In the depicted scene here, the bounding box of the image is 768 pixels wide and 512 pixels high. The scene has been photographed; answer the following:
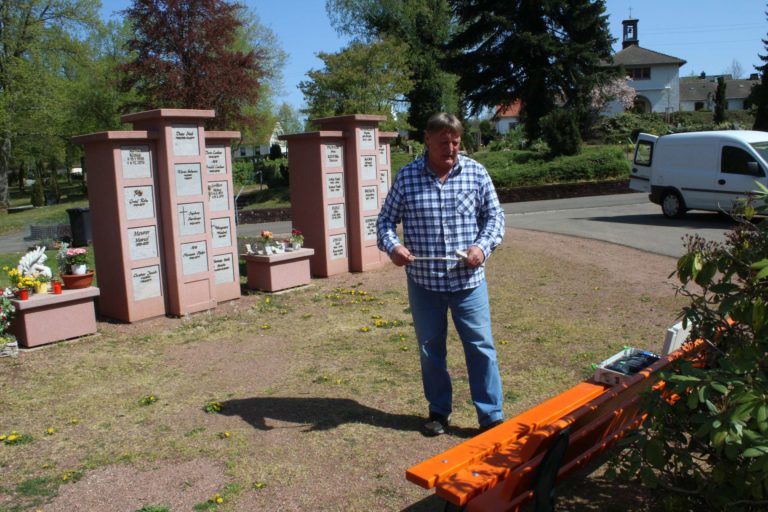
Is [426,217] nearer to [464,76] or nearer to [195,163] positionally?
[195,163]

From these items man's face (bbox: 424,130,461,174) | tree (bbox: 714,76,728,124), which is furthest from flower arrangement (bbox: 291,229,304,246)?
tree (bbox: 714,76,728,124)

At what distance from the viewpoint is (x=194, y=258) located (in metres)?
7.93

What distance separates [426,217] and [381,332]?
307cm

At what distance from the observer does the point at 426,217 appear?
13.0 ft

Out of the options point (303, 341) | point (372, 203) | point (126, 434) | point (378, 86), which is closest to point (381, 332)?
point (303, 341)

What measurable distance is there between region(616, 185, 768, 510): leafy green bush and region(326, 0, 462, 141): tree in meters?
37.8

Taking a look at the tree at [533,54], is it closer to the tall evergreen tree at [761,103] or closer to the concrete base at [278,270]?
the tall evergreen tree at [761,103]

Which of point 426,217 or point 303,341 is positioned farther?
point 303,341

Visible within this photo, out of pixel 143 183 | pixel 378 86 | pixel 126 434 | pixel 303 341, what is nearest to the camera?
pixel 126 434

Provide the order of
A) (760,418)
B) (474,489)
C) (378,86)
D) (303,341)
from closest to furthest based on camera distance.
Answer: (760,418)
(474,489)
(303,341)
(378,86)

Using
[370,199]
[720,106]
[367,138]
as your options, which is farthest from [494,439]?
[720,106]

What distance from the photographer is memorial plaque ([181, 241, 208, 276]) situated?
25.7 feet

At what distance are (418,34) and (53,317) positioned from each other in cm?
3981

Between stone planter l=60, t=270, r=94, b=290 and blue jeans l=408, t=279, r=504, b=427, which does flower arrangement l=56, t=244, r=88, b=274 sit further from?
blue jeans l=408, t=279, r=504, b=427
